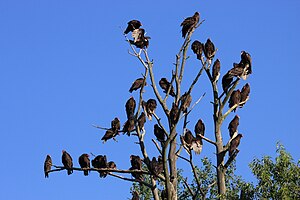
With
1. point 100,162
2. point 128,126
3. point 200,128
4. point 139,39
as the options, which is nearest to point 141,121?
point 128,126

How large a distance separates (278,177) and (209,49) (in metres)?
2.98

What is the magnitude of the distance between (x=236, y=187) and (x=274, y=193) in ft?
9.45

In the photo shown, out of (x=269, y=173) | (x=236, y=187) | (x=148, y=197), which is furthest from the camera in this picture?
(x=148, y=197)

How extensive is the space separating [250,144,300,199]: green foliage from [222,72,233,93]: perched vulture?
5.21ft

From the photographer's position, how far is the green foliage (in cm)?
1462

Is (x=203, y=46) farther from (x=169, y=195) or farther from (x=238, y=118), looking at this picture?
(x=169, y=195)

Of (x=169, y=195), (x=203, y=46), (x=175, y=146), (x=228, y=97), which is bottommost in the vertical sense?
(x=169, y=195)

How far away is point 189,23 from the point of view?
606 inches

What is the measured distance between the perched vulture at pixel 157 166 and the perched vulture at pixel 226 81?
2.38m

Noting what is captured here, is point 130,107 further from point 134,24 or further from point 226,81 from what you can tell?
point 226,81

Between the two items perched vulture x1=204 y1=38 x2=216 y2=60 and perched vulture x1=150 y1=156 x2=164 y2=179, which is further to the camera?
perched vulture x1=204 y1=38 x2=216 y2=60

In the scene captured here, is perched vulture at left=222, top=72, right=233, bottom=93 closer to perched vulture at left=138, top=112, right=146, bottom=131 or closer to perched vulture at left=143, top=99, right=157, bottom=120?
perched vulture at left=143, top=99, right=157, bottom=120

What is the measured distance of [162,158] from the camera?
14062 millimetres

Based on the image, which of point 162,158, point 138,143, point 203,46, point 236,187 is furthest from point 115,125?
point 236,187
